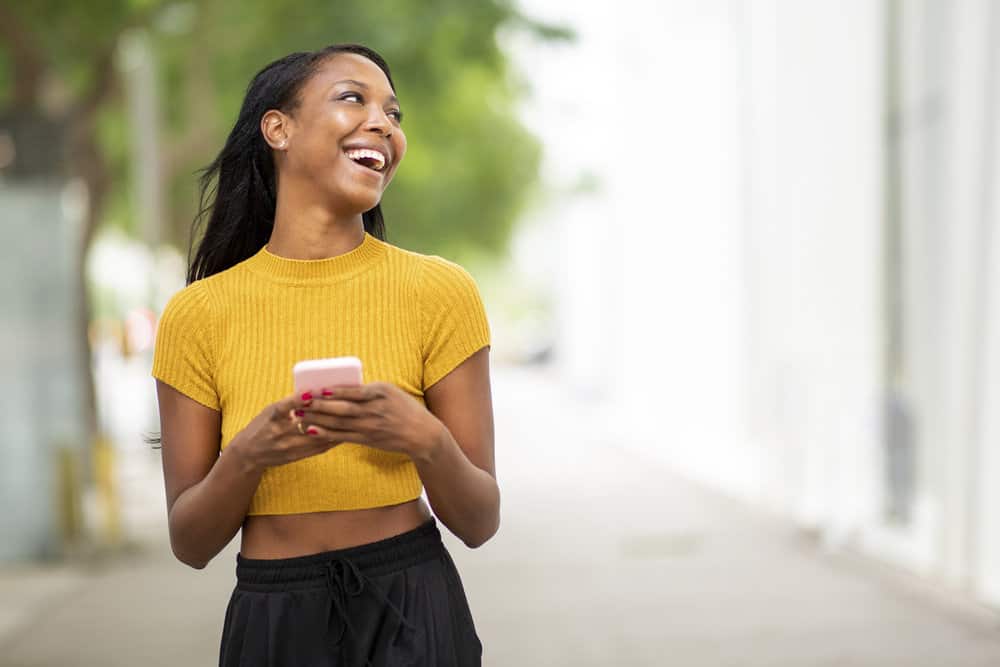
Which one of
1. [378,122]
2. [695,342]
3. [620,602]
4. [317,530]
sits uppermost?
[378,122]

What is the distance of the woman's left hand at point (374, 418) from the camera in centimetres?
185

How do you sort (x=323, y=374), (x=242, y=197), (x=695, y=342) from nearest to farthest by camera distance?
(x=323, y=374), (x=242, y=197), (x=695, y=342)

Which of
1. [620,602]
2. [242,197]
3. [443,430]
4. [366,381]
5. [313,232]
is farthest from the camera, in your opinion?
[620,602]

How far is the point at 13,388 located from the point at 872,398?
256 inches

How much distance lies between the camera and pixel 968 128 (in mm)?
7238

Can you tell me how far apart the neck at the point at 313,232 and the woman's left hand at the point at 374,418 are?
1.31 feet

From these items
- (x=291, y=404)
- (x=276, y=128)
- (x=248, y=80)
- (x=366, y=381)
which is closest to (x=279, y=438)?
(x=291, y=404)

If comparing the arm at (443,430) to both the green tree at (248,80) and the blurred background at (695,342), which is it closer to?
the blurred background at (695,342)

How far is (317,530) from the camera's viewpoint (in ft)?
7.09

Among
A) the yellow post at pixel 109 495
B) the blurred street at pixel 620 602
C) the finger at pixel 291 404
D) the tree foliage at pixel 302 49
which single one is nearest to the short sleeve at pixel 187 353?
the finger at pixel 291 404

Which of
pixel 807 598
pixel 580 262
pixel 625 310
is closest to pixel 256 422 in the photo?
pixel 807 598

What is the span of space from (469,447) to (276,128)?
0.64m

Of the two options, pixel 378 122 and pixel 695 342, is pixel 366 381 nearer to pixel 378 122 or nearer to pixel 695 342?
pixel 378 122

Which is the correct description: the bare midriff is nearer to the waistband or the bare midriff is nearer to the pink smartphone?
the waistband
